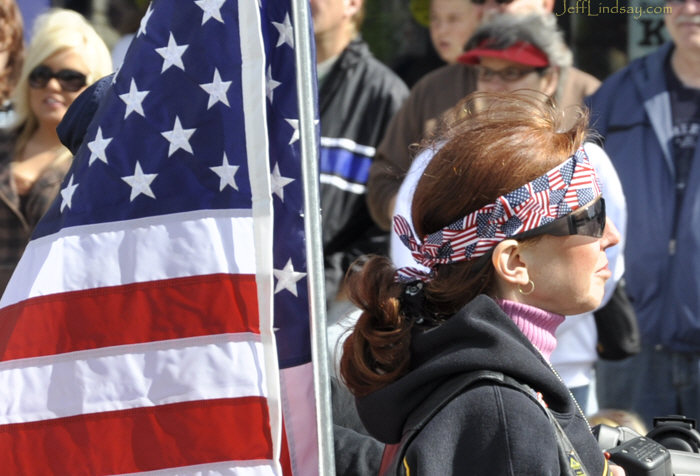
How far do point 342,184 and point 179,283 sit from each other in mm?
2810

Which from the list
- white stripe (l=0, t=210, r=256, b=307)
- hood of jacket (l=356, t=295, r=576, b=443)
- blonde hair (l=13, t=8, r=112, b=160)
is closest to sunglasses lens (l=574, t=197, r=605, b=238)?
hood of jacket (l=356, t=295, r=576, b=443)

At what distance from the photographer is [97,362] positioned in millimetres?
2076

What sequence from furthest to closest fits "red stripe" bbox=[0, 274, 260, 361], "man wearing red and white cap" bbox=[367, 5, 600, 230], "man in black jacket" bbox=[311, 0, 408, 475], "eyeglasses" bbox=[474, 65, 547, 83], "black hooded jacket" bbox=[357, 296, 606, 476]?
1. "man in black jacket" bbox=[311, 0, 408, 475]
2. "man wearing red and white cap" bbox=[367, 5, 600, 230]
3. "eyeglasses" bbox=[474, 65, 547, 83]
4. "red stripe" bbox=[0, 274, 260, 361]
5. "black hooded jacket" bbox=[357, 296, 606, 476]

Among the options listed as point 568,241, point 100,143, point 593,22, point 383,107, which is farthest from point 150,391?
point 593,22

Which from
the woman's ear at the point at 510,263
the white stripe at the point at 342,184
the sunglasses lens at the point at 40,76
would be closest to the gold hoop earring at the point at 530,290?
the woman's ear at the point at 510,263

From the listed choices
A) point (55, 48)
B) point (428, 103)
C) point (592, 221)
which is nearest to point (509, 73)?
point (428, 103)

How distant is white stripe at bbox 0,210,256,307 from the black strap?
16.2 inches

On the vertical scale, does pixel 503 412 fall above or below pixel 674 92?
below

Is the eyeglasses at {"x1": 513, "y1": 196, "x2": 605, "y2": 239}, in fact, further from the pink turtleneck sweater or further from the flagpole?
the flagpole

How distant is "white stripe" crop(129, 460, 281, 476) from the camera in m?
2.00

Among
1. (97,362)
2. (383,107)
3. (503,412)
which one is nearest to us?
(503,412)

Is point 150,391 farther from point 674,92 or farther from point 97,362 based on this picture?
point 674,92

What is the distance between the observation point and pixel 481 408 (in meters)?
1.83

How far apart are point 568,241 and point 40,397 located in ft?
3.37
